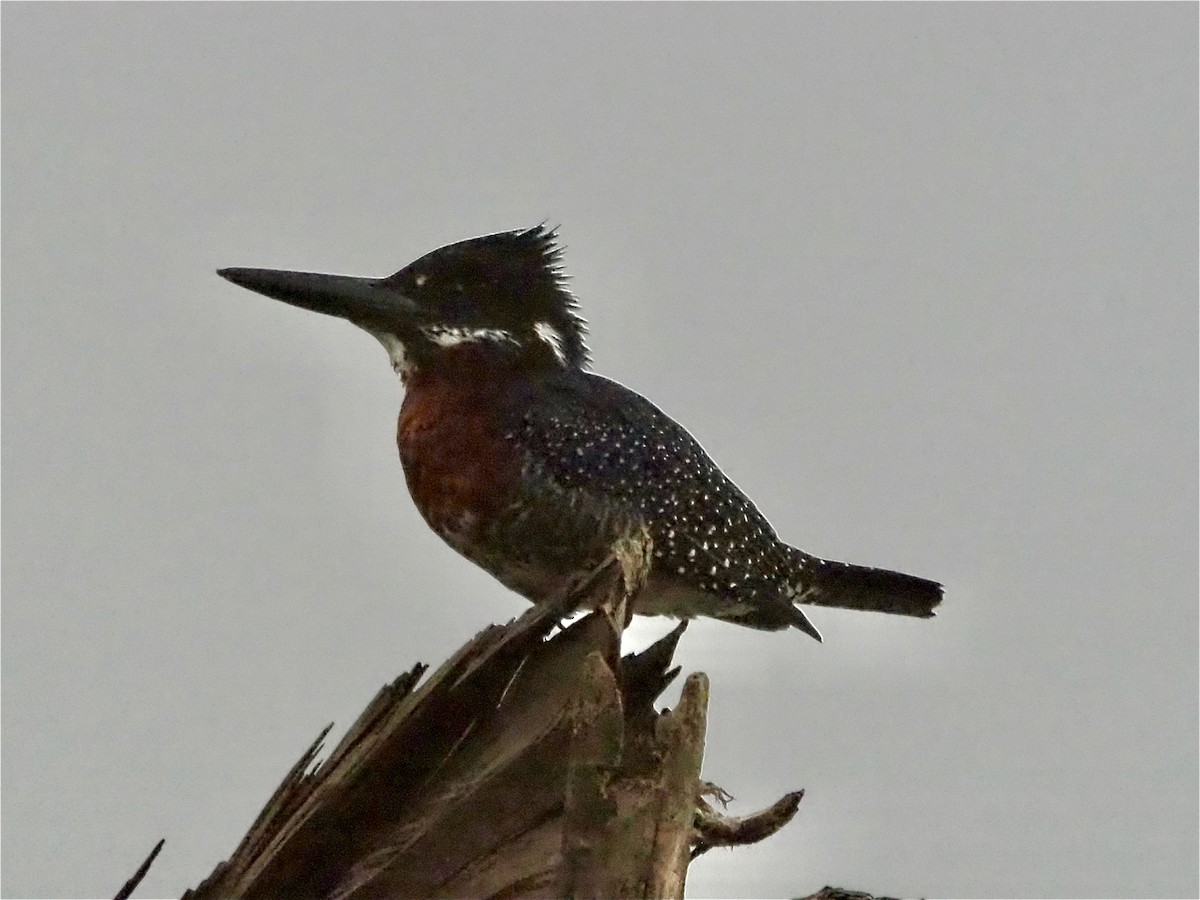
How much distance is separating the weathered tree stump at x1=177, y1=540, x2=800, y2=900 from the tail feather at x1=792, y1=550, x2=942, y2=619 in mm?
1876

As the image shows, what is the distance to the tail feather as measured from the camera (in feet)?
16.0

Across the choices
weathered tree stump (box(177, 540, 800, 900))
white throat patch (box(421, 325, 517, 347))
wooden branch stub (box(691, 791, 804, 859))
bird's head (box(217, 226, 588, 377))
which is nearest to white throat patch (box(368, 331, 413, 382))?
bird's head (box(217, 226, 588, 377))

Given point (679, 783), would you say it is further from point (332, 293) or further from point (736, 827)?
point (332, 293)

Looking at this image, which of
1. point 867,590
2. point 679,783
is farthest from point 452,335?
point 679,783

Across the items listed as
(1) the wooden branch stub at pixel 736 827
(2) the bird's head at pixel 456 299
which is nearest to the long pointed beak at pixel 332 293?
(2) the bird's head at pixel 456 299

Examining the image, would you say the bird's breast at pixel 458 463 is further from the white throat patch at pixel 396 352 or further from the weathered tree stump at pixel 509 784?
the weathered tree stump at pixel 509 784

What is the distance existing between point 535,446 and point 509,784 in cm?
143

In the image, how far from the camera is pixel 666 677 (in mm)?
3082

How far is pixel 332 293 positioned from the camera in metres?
4.30

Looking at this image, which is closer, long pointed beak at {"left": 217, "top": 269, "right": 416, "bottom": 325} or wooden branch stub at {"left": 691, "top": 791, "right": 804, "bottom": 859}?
wooden branch stub at {"left": 691, "top": 791, "right": 804, "bottom": 859}

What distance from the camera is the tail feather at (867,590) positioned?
4.88 metres

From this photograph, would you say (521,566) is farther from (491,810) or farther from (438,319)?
(491,810)

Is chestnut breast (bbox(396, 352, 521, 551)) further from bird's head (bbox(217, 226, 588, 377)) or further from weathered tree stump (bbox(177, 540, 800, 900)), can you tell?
weathered tree stump (bbox(177, 540, 800, 900))

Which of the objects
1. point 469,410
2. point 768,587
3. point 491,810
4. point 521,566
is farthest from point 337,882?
point 768,587
